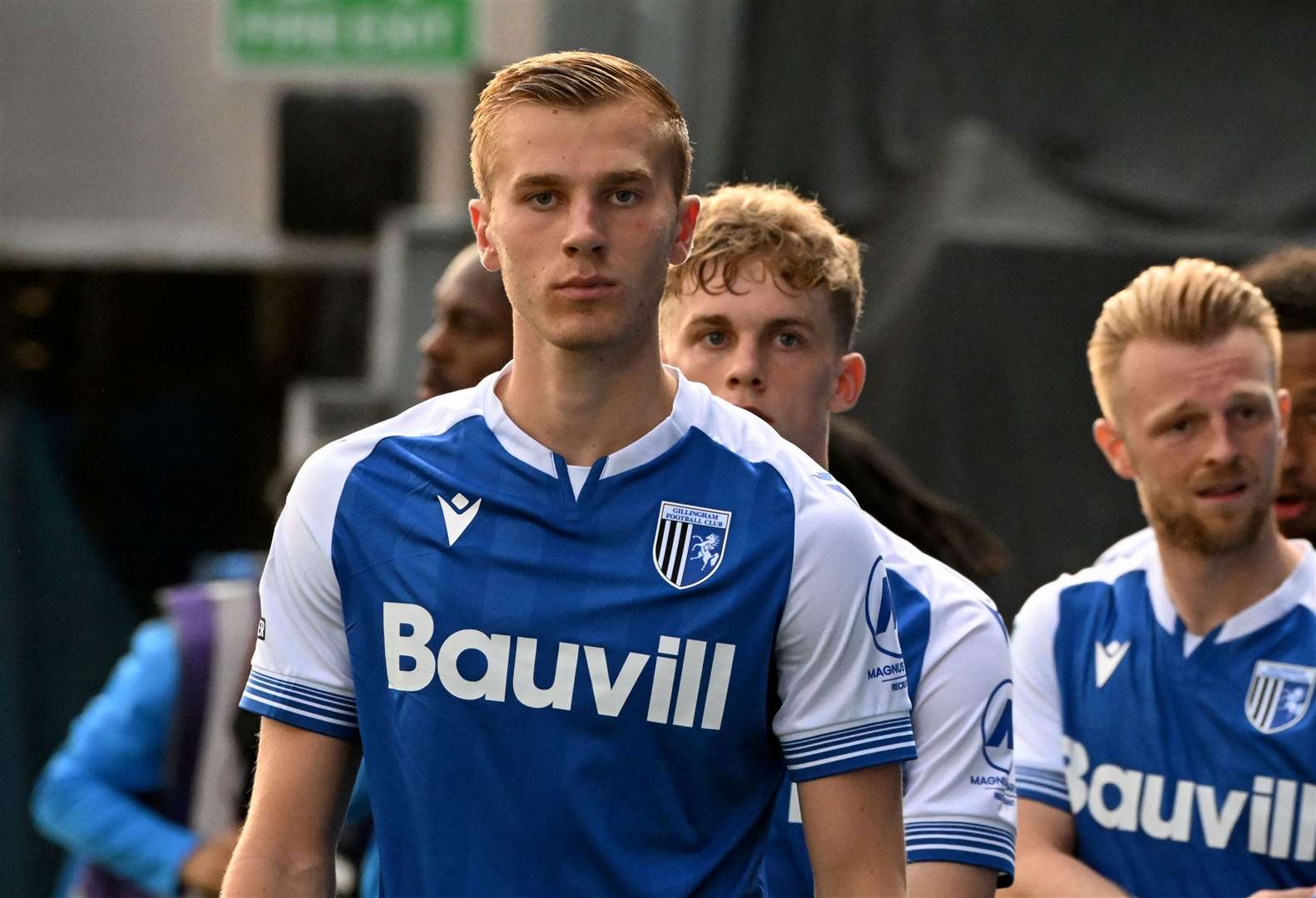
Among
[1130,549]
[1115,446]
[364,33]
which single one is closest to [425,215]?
[364,33]

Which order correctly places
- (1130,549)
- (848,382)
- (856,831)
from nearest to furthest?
(856,831) < (848,382) < (1130,549)

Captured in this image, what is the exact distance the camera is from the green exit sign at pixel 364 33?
38.5 feet

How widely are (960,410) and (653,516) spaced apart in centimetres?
579

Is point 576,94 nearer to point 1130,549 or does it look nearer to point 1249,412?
point 1249,412

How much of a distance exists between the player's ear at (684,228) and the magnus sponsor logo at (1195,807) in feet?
5.54

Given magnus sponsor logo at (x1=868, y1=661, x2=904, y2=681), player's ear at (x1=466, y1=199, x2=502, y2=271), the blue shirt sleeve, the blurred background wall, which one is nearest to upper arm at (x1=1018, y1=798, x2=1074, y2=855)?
magnus sponsor logo at (x1=868, y1=661, x2=904, y2=681)

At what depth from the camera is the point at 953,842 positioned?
3494mm

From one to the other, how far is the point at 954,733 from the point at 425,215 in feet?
29.1

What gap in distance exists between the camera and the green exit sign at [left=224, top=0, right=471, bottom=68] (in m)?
11.8

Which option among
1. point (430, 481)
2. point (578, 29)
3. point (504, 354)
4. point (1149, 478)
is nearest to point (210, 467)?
point (578, 29)

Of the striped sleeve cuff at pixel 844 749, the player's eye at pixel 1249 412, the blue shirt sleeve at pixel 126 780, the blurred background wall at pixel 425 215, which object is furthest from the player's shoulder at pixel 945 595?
the blurred background wall at pixel 425 215

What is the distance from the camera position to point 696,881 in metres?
2.95

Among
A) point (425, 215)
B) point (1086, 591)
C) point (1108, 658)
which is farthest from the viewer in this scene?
point (425, 215)

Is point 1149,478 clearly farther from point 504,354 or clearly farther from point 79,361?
point 79,361
